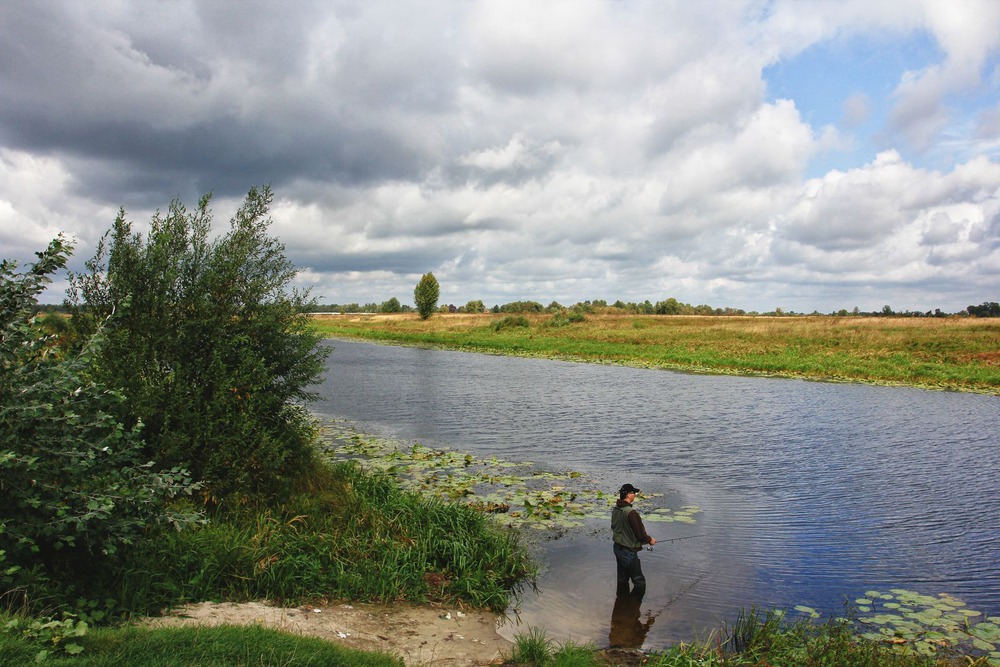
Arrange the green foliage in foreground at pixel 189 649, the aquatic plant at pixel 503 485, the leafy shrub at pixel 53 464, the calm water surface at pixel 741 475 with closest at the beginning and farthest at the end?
the green foliage in foreground at pixel 189 649 → the leafy shrub at pixel 53 464 → the calm water surface at pixel 741 475 → the aquatic plant at pixel 503 485

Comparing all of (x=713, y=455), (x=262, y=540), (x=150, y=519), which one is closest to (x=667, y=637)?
(x=262, y=540)

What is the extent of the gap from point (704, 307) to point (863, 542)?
431ft

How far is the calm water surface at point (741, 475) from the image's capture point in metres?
9.94

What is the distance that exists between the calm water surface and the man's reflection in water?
44mm

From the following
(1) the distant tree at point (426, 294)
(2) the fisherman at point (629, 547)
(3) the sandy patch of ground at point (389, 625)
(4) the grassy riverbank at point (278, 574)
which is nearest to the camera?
(4) the grassy riverbank at point (278, 574)

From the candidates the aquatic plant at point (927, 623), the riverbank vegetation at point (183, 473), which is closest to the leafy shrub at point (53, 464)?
the riverbank vegetation at point (183, 473)

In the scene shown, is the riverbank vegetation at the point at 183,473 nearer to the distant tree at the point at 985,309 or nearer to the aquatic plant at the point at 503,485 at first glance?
the aquatic plant at the point at 503,485

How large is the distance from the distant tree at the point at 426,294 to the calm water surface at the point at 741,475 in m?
78.7

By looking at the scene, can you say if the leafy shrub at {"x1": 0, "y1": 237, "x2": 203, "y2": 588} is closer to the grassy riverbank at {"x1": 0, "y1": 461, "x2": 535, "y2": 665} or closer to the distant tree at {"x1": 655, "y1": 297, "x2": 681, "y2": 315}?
the grassy riverbank at {"x1": 0, "y1": 461, "x2": 535, "y2": 665}

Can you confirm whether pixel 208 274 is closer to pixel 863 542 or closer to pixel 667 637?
pixel 667 637

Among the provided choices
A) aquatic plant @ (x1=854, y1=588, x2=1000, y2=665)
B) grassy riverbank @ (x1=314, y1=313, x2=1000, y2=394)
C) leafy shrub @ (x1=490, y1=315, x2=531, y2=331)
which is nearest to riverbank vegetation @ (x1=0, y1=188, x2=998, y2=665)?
aquatic plant @ (x1=854, y1=588, x2=1000, y2=665)

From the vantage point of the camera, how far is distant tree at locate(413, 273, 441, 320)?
11494 cm

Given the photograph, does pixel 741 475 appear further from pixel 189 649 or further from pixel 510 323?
pixel 510 323

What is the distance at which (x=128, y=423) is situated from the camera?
9789mm
